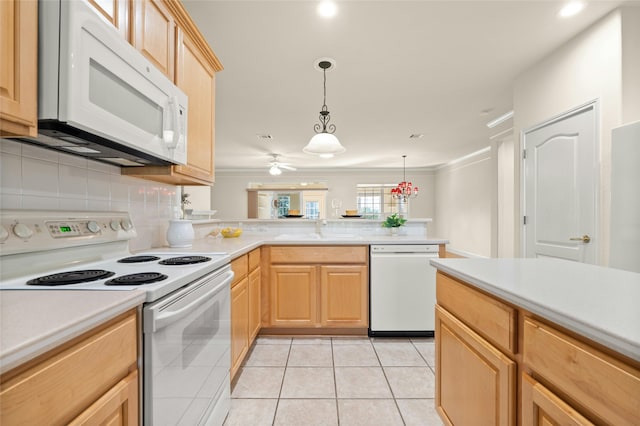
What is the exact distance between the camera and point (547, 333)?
73 centimetres

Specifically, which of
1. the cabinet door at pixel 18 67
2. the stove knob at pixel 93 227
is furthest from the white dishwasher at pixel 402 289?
the cabinet door at pixel 18 67

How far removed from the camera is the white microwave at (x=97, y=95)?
34.9 inches

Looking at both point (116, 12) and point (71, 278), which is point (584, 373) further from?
point (116, 12)

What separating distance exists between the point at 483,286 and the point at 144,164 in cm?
173

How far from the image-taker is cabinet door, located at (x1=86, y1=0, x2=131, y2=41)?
3.56 feet

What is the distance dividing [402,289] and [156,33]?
250 centimetres

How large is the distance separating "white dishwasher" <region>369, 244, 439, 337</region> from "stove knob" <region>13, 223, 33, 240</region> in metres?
2.19

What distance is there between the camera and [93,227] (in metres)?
1.33

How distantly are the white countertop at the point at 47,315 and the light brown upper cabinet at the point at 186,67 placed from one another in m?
0.98

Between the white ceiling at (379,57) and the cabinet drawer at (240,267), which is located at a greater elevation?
the white ceiling at (379,57)

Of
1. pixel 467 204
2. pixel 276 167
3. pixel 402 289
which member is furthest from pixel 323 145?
pixel 467 204

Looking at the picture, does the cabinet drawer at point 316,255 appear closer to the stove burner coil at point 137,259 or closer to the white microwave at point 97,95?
the stove burner coil at point 137,259

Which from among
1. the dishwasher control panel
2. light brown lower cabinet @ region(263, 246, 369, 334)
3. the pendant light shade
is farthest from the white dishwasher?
the pendant light shade

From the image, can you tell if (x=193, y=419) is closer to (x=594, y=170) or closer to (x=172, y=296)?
(x=172, y=296)
